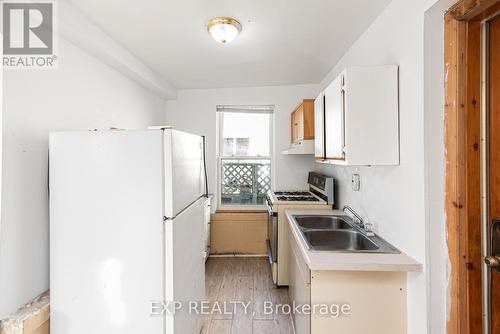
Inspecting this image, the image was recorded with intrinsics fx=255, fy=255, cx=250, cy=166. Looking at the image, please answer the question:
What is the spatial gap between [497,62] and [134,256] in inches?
80.0

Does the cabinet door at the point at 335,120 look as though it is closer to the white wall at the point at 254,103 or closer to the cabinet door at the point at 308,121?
the cabinet door at the point at 308,121

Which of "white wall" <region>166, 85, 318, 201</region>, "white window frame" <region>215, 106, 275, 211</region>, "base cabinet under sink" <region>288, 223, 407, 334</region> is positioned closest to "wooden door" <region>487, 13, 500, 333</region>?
"base cabinet under sink" <region>288, 223, 407, 334</region>

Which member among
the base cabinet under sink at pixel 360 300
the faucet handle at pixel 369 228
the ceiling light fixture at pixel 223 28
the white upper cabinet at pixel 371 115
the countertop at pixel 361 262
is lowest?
the base cabinet under sink at pixel 360 300

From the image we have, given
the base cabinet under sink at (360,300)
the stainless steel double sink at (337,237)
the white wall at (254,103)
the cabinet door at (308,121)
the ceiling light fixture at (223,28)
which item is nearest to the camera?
the base cabinet under sink at (360,300)

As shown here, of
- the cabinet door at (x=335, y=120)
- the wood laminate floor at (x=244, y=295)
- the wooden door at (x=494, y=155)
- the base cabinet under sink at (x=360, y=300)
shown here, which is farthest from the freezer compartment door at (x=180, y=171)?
the wooden door at (x=494, y=155)

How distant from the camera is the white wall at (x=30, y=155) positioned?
4.57ft

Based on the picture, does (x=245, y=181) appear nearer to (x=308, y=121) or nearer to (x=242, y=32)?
(x=308, y=121)

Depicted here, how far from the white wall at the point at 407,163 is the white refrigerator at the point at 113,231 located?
Result: 1.35 m

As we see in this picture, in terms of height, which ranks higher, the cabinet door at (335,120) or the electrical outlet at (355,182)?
the cabinet door at (335,120)

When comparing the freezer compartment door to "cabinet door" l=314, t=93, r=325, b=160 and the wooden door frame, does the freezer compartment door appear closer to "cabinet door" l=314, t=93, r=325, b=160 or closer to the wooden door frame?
"cabinet door" l=314, t=93, r=325, b=160

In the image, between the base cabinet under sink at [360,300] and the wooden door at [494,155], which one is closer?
the wooden door at [494,155]

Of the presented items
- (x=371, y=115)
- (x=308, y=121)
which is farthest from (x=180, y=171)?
(x=308, y=121)

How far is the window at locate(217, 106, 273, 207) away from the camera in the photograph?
4090 mm

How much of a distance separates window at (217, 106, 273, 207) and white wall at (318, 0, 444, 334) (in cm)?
227
